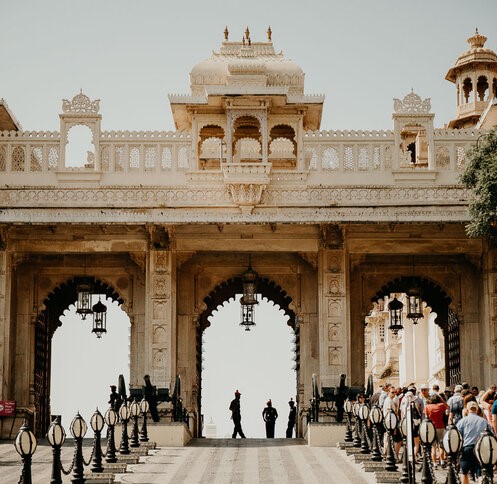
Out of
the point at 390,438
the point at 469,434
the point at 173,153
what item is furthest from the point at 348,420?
the point at 173,153

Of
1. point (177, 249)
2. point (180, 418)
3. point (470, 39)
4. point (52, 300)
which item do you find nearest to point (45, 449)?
point (180, 418)

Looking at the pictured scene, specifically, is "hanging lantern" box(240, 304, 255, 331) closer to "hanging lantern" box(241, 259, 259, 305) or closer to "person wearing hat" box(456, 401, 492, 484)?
"hanging lantern" box(241, 259, 259, 305)

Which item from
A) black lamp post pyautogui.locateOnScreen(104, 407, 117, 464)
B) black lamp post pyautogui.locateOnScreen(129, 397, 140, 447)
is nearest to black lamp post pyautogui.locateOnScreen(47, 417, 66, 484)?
black lamp post pyautogui.locateOnScreen(104, 407, 117, 464)

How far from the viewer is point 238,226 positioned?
88.0 feet

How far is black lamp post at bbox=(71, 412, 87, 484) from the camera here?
54.2 feet

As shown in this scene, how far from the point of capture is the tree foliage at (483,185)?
2456cm

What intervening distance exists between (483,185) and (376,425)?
23.4ft

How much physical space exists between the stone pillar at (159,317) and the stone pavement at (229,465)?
212 cm

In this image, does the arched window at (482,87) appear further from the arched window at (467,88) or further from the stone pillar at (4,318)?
the stone pillar at (4,318)

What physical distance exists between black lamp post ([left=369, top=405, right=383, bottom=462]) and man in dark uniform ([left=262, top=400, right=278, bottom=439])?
10293mm

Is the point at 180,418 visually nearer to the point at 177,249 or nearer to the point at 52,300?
the point at 177,249

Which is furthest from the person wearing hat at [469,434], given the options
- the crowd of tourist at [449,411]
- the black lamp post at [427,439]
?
the black lamp post at [427,439]

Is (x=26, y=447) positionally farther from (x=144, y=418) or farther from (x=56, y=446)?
(x=144, y=418)

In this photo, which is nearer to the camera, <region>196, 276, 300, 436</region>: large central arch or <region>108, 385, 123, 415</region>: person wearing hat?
<region>108, 385, 123, 415</region>: person wearing hat
